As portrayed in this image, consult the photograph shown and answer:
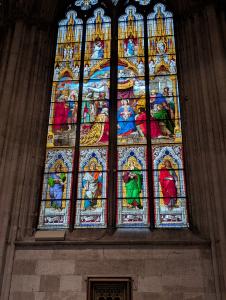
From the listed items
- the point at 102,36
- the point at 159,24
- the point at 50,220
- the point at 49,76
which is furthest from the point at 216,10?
the point at 50,220

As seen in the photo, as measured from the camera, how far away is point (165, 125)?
910 centimetres

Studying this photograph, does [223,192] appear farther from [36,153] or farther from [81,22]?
→ [81,22]

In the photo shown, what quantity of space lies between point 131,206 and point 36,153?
237 centimetres

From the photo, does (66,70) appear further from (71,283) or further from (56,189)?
(71,283)

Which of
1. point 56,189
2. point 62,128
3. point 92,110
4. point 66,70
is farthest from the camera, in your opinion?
point 66,70

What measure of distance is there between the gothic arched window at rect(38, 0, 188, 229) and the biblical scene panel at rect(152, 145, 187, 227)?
0.02 metres

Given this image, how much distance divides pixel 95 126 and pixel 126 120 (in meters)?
0.70

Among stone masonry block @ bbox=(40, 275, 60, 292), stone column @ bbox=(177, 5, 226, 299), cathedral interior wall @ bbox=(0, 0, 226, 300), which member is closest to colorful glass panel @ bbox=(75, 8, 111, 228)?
cathedral interior wall @ bbox=(0, 0, 226, 300)

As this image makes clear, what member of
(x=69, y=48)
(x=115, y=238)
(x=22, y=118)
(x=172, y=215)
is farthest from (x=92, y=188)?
(x=69, y=48)

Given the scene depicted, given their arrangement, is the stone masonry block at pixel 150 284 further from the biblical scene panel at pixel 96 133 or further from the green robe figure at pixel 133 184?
the biblical scene panel at pixel 96 133

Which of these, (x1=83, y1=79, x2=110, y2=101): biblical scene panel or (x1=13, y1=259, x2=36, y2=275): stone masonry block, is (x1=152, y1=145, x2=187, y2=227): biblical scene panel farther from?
(x1=13, y1=259, x2=36, y2=275): stone masonry block

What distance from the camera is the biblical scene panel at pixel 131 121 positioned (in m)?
9.01

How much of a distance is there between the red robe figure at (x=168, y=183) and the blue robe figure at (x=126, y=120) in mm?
1137

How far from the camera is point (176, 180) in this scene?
27.7ft
